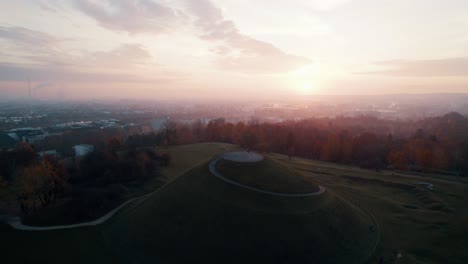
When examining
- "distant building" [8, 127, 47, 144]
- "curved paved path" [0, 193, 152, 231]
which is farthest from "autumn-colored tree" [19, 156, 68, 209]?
"distant building" [8, 127, 47, 144]

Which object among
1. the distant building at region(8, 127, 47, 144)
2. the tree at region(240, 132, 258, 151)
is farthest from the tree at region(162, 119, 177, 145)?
the distant building at region(8, 127, 47, 144)

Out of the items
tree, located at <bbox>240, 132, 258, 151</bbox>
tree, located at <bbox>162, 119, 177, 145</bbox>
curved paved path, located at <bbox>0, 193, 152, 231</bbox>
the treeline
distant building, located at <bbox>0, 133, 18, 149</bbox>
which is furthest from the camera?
tree, located at <bbox>162, 119, 177, 145</bbox>

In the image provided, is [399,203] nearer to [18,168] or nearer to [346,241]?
[346,241]

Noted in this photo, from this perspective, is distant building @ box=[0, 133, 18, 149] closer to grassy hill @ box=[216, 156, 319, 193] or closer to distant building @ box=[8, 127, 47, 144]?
distant building @ box=[8, 127, 47, 144]

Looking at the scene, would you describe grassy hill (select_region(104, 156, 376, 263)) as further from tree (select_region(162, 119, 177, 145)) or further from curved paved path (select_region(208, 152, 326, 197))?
tree (select_region(162, 119, 177, 145))

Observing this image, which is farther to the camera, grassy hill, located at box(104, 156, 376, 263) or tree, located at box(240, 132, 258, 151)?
tree, located at box(240, 132, 258, 151)

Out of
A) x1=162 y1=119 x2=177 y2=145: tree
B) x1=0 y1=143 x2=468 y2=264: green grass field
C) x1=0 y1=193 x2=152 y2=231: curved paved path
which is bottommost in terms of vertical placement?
x1=0 y1=193 x2=152 y2=231: curved paved path

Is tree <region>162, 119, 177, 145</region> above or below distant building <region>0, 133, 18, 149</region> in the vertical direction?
above

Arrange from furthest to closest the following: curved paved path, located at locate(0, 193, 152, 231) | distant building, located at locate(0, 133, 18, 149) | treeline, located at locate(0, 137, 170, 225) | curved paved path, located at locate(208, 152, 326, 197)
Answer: distant building, located at locate(0, 133, 18, 149), treeline, located at locate(0, 137, 170, 225), curved paved path, located at locate(208, 152, 326, 197), curved paved path, located at locate(0, 193, 152, 231)

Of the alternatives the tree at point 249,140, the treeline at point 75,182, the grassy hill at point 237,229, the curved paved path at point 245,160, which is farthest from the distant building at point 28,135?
the curved paved path at point 245,160

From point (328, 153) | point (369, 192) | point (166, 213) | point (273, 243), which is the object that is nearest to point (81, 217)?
point (166, 213)
